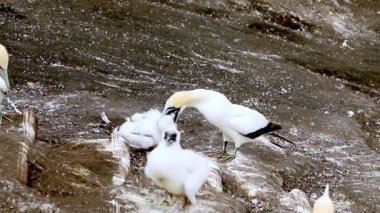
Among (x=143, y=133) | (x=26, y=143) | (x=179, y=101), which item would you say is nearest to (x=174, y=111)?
(x=179, y=101)

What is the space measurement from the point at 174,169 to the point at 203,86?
5.34m

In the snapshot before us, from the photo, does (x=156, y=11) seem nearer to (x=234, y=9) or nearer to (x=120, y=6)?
(x=120, y=6)

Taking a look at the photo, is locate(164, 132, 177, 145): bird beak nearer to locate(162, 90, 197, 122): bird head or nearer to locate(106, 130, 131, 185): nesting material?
locate(106, 130, 131, 185): nesting material

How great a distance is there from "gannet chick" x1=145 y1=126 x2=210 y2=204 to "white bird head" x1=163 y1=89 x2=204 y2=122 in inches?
61.4

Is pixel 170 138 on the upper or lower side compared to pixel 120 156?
upper

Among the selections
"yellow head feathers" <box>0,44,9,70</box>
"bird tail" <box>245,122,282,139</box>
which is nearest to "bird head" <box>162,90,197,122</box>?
"bird tail" <box>245,122,282,139</box>

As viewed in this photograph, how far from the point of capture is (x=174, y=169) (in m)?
5.77

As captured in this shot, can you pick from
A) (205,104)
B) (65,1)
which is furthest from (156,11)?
(205,104)

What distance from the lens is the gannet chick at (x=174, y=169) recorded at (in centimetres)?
577

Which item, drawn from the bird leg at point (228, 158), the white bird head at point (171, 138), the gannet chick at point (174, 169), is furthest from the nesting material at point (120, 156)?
the bird leg at point (228, 158)

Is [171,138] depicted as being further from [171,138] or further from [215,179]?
[215,179]

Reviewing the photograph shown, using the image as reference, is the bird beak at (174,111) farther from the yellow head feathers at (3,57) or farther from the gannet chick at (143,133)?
the yellow head feathers at (3,57)

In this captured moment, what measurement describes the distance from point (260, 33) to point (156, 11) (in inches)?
88.1

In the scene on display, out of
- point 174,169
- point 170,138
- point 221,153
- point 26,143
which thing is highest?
point 170,138
